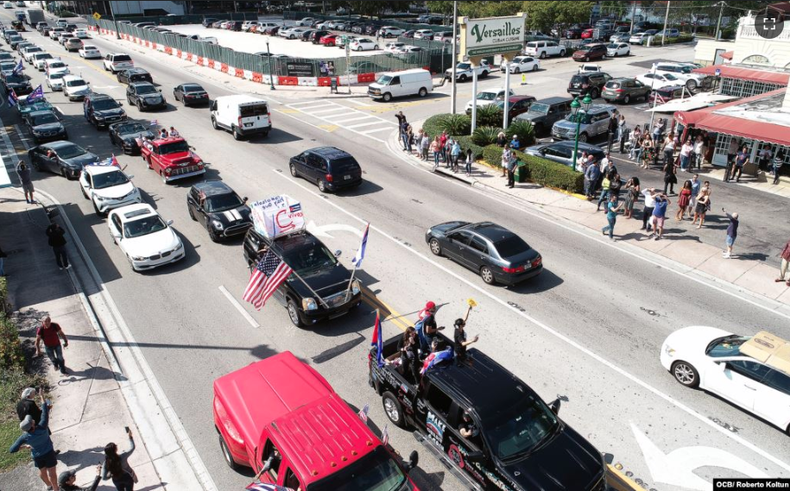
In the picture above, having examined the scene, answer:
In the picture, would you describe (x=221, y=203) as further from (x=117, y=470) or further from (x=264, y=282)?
(x=117, y=470)

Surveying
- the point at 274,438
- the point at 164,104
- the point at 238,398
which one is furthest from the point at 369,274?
the point at 164,104

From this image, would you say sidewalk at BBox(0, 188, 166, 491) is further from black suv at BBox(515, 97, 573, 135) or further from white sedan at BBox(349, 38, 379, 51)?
white sedan at BBox(349, 38, 379, 51)

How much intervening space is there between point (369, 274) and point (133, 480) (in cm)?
947

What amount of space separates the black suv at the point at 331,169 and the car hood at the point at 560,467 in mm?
16281

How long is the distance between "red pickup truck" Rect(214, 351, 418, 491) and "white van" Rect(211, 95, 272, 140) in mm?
22840

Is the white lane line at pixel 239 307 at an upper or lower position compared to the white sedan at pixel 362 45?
lower

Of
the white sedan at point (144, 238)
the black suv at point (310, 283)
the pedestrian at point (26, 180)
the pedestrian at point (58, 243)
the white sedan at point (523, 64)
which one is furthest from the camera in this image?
the white sedan at point (523, 64)

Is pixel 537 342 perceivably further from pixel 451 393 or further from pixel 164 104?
pixel 164 104

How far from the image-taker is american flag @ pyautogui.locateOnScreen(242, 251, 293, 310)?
13.6 m

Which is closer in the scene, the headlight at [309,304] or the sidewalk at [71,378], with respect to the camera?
the sidewalk at [71,378]

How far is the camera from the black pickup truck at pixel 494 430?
842 cm

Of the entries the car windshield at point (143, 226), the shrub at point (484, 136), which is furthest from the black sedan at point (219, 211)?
the shrub at point (484, 136)

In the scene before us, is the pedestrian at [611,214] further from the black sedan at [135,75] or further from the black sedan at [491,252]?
the black sedan at [135,75]

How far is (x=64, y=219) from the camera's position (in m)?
21.5
